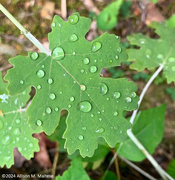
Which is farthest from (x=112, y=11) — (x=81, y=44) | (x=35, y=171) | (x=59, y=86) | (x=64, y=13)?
(x=35, y=171)

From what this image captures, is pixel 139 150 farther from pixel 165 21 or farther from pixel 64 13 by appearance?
pixel 64 13

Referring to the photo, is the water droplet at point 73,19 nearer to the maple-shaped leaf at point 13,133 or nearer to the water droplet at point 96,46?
the water droplet at point 96,46

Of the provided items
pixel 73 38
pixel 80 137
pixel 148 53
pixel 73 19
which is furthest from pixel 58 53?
A: pixel 148 53

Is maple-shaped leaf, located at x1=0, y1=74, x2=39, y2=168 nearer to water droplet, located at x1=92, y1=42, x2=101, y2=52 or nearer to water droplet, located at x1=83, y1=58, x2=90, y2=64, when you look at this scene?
water droplet, located at x1=83, y1=58, x2=90, y2=64

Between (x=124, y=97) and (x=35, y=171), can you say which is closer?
(x=124, y=97)

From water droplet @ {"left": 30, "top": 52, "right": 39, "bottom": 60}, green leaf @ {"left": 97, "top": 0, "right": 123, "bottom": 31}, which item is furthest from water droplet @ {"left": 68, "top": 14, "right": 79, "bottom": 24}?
green leaf @ {"left": 97, "top": 0, "right": 123, "bottom": 31}

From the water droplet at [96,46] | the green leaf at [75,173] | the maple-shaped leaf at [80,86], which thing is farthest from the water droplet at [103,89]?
the green leaf at [75,173]
